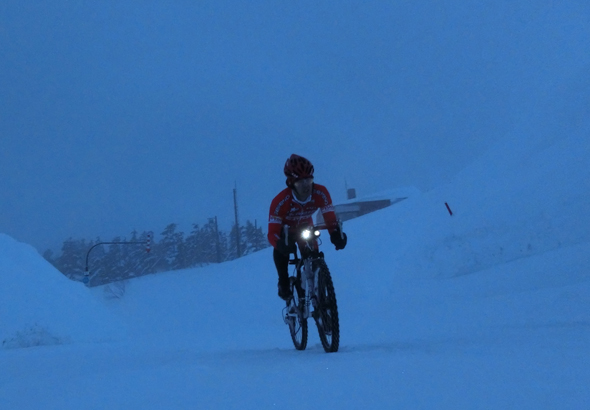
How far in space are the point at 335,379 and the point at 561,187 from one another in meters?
14.1

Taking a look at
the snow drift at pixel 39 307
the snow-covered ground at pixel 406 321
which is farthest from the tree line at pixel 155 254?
the snow drift at pixel 39 307

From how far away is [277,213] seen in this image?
5.12 meters

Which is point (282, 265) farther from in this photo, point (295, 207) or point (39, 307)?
point (39, 307)

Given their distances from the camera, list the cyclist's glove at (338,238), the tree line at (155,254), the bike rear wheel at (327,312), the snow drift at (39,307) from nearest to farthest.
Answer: the bike rear wheel at (327,312) < the cyclist's glove at (338,238) < the snow drift at (39,307) < the tree line at (155,254)

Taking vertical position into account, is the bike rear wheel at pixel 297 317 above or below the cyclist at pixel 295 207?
below

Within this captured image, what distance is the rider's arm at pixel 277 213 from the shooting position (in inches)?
199

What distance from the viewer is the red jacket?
5.09 m

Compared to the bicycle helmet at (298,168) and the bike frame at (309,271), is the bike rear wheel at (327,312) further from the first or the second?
the bicycle helmet at (298,168)

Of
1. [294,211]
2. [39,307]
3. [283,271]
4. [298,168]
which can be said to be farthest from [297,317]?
[39,307]

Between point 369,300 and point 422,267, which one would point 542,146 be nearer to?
point 422,267

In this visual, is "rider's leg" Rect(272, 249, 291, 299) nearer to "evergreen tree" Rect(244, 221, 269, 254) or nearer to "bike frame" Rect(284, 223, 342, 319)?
"bike frame" Rect(284, 223, 342, 319)

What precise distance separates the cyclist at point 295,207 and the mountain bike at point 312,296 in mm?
187

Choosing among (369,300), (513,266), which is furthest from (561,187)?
(369,300)

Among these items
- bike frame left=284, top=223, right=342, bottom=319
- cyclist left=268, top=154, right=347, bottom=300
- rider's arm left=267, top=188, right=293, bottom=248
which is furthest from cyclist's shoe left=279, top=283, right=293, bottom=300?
rider's arm left=267, top=188, right=293, bottom=248
